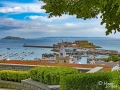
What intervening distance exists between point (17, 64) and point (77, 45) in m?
73.0

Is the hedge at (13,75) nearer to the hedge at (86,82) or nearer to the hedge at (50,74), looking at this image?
the hedge at (50,74)

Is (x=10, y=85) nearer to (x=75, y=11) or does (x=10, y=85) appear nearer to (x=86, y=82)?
(x=86, y=82)

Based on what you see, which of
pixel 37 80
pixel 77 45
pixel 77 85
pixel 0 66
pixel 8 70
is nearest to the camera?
pixel 77 85

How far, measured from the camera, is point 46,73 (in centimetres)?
871

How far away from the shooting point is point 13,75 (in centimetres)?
1266

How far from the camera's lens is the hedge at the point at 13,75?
1231 centimetres

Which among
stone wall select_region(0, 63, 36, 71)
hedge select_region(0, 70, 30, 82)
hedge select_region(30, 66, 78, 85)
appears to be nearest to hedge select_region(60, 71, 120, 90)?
hedge select_region(30, 66, 78, 85)

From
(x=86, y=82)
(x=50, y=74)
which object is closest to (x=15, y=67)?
(x=50, y=74)

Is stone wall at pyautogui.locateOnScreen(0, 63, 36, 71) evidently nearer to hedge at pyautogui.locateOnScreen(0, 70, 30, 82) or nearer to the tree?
hedge at pyautogui.locateOnScreen(0, 70, 30, 82)

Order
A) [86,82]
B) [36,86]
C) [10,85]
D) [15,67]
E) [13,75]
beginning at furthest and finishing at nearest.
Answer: [15,67] < [10,85] < [13,75] < [36,86] < [86,82]

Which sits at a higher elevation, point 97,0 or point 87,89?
point 97,0

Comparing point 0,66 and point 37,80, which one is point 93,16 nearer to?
point 37,80

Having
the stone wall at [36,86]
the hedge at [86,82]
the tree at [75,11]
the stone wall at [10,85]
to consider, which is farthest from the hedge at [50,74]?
the stone wall at [10,85]

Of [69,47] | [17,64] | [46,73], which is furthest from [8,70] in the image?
[69,47]
